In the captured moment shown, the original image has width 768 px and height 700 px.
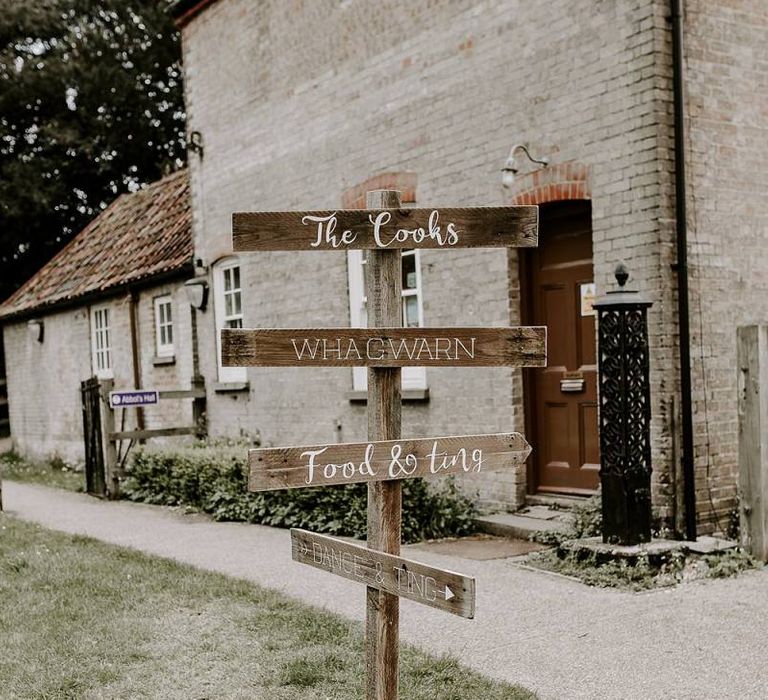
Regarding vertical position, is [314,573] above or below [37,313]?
below

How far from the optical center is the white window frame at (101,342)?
16.9m

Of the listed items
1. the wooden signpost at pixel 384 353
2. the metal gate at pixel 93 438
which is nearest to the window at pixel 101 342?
the metal gate at pixel 93 438

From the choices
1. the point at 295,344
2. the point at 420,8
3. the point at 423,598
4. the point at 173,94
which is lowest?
the point at 423,598

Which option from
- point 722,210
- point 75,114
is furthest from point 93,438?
point 75,114

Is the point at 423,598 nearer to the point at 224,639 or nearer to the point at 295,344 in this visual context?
the point at 295,344

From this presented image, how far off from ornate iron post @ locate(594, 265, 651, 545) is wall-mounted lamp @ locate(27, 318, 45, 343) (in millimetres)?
14635

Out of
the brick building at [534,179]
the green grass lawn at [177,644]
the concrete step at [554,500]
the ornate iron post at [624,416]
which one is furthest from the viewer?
the concrete step at [554,500]

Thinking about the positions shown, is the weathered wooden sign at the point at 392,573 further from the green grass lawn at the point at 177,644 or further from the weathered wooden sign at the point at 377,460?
the green grass lawn at the point at 177,644

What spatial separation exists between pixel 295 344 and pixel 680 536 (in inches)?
188

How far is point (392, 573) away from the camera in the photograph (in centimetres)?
357

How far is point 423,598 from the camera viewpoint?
3432mm

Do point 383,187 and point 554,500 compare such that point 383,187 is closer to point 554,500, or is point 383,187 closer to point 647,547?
point 554,500

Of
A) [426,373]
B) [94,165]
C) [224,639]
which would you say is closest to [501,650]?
[224,639]

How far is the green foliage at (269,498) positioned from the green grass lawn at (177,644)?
6.41ft
